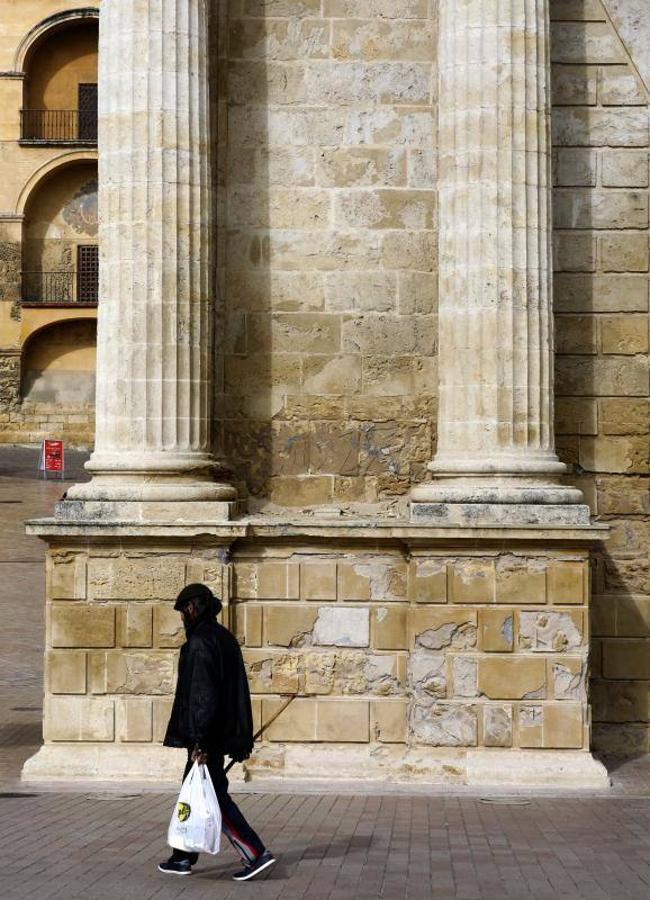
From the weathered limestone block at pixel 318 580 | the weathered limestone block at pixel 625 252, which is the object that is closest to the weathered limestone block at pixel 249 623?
the weathered limestone block at pixel 318 580

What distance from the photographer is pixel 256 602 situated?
14.2 m

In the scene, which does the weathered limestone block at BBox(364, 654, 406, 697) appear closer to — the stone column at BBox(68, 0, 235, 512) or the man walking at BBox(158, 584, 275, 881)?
the stone column at BBox(68, 0, 235, 512)

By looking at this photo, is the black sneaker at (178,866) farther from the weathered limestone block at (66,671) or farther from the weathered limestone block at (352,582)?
the weathered limestone block at (352,582)

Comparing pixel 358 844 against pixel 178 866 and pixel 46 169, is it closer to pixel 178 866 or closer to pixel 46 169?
pixel 178 866

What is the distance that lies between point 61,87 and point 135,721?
51915 mm

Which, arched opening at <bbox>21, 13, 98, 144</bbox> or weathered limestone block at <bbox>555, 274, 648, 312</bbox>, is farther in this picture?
arched opening at <bbox>21, 13, 98, 144</bbox>

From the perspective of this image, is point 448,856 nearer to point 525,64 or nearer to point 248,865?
point 248,865

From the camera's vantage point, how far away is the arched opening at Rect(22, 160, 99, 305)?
61844 millimetres

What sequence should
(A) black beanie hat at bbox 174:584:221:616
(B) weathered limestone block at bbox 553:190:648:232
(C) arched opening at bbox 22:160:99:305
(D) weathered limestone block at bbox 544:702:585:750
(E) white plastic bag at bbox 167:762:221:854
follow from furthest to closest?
(C) arched opening at bbox 22:160:99:305 < (B) weathered limestone block at bbox 553:190:648:232 < (D) weathered limestone block at bbox 544:702:585:750 < (A) black beanie hat at bbox 174:584:221:616 < (E) white plastic bag at bbox 167:762:221:854

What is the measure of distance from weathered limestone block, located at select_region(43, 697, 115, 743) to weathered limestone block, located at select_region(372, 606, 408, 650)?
2.21 metres

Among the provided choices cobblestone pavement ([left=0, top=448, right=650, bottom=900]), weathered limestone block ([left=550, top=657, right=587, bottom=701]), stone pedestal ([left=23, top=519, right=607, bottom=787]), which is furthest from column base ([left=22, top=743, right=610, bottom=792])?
weathered limestone block ([left=550, top=657, right=587, bottom=701])

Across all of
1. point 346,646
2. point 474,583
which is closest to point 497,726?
point 474,583

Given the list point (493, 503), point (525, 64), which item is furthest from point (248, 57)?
point (493, 503)

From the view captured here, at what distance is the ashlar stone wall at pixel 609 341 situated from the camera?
51.5 ft
